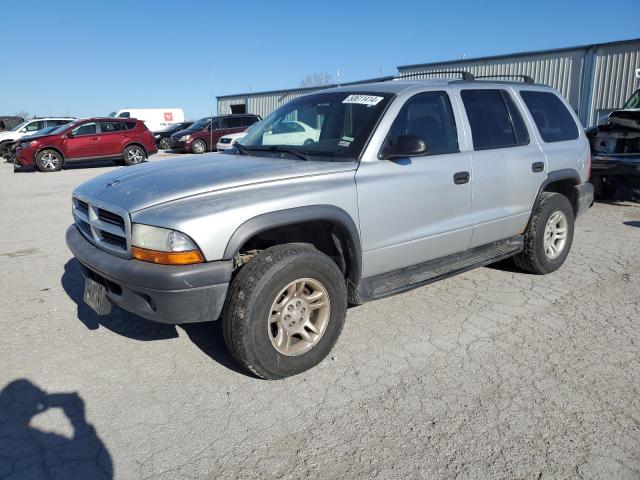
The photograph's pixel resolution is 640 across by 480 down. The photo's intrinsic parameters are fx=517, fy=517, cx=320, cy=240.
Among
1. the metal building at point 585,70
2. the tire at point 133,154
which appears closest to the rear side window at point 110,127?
the tire at point 133,154

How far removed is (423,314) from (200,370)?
188 cm

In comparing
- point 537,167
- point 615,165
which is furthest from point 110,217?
point 615,165

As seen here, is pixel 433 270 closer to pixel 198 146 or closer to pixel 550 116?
pixel 550 116

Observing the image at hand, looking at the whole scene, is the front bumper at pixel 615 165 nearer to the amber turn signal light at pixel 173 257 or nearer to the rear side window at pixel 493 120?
the rear side window at pixel 493 120

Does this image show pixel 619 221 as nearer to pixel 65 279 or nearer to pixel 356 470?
pixel 356 470

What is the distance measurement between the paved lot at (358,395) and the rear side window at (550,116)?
1.53 meters

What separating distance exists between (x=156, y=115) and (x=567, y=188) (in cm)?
3164

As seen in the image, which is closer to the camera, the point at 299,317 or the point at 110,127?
the point at 299,317

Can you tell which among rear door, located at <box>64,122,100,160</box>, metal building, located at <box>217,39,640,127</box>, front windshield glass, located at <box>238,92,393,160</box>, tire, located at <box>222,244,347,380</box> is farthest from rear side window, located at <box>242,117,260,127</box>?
tire, located at <box>222,244,347,380</box>

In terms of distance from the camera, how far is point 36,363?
11.3 ft

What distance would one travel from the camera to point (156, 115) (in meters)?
33.2

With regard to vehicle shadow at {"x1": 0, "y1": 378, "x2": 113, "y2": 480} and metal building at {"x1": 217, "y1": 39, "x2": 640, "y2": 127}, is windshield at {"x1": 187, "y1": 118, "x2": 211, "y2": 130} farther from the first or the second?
vehicle shadow at {"x1": 0, "y1": 378, "x2": 113, "y2": 480}

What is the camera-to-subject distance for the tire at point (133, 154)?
58.6 ft

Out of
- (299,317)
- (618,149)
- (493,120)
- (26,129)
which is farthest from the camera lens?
(26,129)
